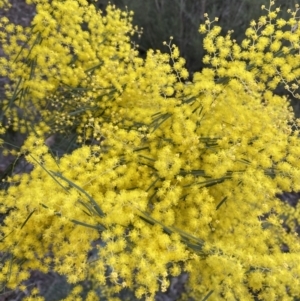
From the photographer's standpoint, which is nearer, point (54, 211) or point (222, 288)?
point (54, 211)

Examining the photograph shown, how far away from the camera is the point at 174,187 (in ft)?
5.96

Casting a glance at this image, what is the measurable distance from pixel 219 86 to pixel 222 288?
2.87ft

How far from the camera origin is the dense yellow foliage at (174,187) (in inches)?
64.7

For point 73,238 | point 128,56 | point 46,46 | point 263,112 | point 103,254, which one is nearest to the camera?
point 103,254

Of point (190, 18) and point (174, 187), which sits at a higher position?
point (190, 18)

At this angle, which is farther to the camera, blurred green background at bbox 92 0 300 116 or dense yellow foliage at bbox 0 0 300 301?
blurred green background at bbox 92 0 300 116

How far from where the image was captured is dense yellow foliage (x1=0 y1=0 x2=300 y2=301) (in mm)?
1645

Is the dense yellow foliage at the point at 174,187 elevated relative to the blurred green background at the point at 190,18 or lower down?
lower down

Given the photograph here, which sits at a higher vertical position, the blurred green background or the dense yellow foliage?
the blurred green background

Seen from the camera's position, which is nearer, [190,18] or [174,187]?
[174,187]

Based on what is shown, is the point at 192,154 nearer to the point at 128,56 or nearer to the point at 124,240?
the point at 124,240

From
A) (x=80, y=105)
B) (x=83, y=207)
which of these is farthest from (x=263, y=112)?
(x=80, y=105)

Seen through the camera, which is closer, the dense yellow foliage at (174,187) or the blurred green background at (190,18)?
the dense yellow foliage at (174,187)

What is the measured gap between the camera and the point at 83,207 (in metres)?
1.68
